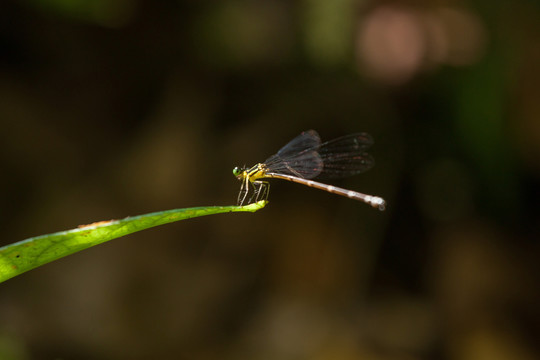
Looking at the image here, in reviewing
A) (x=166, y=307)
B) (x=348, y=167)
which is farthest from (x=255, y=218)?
(x=348, y=167)

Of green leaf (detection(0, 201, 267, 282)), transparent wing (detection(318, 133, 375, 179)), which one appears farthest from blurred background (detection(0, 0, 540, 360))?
green leaf (detection(0, 201, 267, 282))

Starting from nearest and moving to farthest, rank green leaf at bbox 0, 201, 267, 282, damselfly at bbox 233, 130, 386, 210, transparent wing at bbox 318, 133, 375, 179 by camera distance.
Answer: green leaf at bbox 0, 201, 267, 282 < damselfly at bbox 233, 130, 386, 210 < transparent wing at bbox 318, 133, 375, 179

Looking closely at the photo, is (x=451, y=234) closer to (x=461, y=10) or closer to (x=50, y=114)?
(x=461, y=10)

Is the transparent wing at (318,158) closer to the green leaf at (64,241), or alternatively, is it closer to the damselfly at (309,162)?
the damselfly at (309,162)

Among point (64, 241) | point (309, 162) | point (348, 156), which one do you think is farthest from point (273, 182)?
point (64, 241)

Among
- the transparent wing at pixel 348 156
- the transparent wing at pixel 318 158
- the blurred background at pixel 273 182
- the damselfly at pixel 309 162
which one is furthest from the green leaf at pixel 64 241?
the blurred background at pixel 273 182

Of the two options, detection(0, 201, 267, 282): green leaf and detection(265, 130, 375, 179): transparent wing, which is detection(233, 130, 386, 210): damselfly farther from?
detection(0, 201, 267, 282): green leaf
